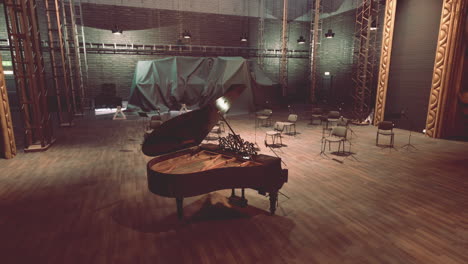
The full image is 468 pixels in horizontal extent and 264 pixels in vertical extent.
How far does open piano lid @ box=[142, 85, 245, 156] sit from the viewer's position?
361 cm

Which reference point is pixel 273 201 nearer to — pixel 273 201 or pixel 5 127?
pixel 273 201

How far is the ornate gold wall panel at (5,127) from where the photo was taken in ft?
20.0

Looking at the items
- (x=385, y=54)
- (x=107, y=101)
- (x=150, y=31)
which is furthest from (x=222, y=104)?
(x=150, y=31)

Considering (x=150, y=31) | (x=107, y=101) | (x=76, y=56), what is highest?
(x=150, y=31)

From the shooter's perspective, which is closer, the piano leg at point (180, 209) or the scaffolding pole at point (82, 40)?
the piano leg at point (180, 209)

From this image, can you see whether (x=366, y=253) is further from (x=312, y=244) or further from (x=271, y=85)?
(x=271, y=85)

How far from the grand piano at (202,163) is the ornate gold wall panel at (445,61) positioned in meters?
6.92

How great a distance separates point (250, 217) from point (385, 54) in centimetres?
861

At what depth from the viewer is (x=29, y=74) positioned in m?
6.61

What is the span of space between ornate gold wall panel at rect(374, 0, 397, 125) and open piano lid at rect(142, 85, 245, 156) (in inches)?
305

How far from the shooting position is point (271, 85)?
1335cm

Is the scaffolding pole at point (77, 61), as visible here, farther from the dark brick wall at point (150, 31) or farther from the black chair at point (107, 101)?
the dark brick wall at point (150, 31)

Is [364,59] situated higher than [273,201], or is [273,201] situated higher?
[364,59]

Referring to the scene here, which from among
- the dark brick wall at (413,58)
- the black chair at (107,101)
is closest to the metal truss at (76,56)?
the black chair at (107,101)
